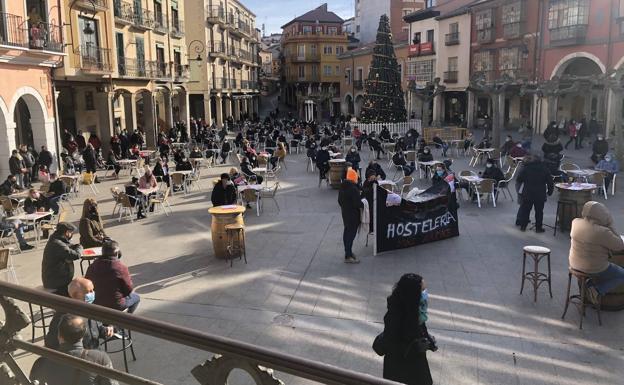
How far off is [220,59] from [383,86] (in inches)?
812

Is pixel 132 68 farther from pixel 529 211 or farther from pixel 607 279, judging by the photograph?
pixel 607 279

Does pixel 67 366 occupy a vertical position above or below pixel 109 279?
above

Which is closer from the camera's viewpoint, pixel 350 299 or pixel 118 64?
pixel 350 299

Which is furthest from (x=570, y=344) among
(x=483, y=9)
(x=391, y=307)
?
(x=483, y=9)

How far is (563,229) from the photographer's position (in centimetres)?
1218

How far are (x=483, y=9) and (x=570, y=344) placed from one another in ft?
122

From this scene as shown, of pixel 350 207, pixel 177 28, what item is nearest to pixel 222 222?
pixel 350 207

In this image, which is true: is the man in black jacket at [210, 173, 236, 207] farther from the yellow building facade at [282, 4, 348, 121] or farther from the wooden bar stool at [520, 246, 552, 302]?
the yellow building facade at [282, 4, 348, 121]

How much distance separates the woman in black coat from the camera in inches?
176

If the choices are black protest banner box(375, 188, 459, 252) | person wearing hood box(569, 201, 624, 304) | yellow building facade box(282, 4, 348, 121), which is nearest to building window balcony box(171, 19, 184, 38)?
black protest banner box(375, 188, 459, 252)

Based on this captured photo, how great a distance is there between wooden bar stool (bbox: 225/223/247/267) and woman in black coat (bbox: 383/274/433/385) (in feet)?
20.3

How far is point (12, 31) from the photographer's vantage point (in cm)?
1856

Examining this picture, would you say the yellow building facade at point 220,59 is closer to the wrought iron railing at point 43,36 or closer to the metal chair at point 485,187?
the wrought iron railing at point 43,36

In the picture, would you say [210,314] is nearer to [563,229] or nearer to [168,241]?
[168,241]
